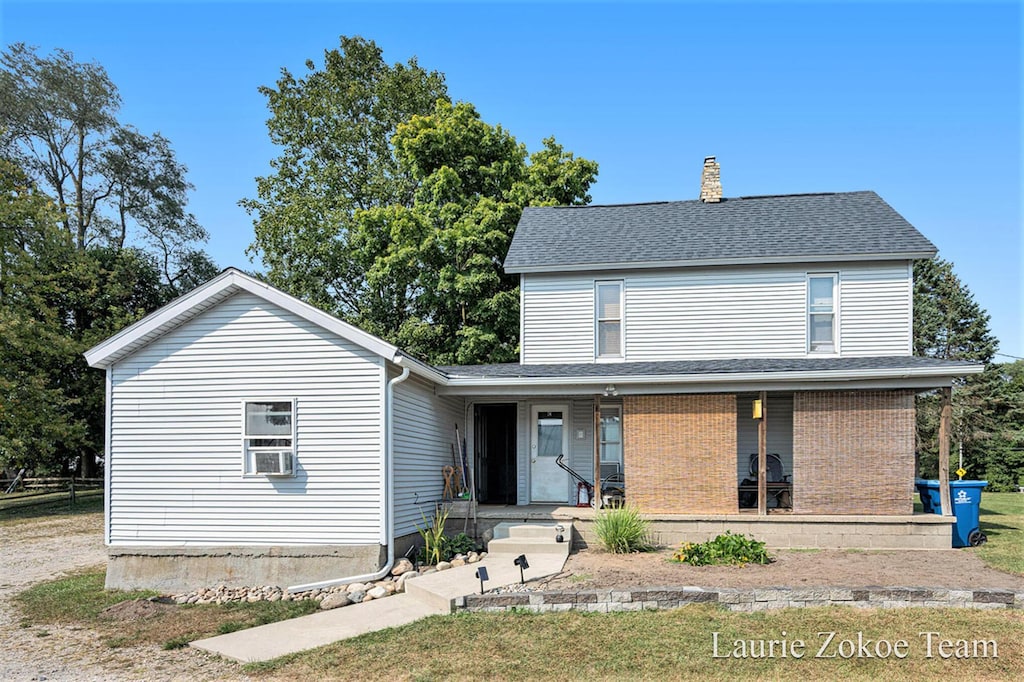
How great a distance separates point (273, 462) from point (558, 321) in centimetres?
677

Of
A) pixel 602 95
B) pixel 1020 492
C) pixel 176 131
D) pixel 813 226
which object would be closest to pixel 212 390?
pixel 602 95

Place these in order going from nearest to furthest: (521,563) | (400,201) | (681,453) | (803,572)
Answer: (521,563), (803,572), (681,453), (400,201)

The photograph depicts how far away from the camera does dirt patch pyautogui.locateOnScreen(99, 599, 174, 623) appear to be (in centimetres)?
976

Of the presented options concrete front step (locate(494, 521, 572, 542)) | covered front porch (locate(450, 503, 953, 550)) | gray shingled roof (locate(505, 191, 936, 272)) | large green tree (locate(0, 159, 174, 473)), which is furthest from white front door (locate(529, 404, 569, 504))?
large green tree (locate(0, 159, 174, 473))

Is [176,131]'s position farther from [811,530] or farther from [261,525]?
[811,530]

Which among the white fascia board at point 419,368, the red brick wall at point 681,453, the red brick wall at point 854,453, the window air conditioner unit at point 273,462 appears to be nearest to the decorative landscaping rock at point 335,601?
the window air conditioner unit at point 273,462

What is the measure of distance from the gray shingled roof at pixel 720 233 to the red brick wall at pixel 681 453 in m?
3.39

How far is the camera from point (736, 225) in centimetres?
1662

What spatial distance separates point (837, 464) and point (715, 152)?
8.70 m

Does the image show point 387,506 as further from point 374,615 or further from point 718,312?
point 718,312

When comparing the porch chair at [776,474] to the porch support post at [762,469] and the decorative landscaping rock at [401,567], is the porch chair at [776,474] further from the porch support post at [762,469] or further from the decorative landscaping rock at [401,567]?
the decorative landscaping rock at [401,567]

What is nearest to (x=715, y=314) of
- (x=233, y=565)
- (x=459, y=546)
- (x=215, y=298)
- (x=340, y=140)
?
(x=459, y=546)

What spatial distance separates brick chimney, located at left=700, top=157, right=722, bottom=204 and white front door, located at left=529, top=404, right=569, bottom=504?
6618mm

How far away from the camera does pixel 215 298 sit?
38.0 feet
